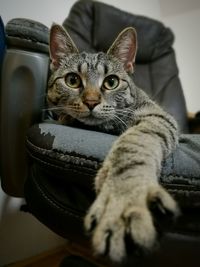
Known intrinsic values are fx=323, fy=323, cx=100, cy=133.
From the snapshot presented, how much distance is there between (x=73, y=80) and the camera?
0.87 meters

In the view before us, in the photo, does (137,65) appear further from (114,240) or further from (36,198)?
(114,240)

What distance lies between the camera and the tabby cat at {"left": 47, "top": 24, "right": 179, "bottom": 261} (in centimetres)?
39

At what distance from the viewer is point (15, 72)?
2.40 ft

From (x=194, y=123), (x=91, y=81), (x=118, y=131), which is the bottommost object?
(x=194, y=123)

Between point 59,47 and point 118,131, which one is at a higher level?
point 59,47

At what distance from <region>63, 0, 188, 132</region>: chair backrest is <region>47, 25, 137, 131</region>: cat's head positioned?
0.48 metres

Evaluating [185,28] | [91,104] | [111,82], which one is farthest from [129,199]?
[185,28]

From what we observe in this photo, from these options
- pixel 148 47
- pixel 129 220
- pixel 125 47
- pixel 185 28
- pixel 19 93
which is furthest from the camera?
pixel 185 28

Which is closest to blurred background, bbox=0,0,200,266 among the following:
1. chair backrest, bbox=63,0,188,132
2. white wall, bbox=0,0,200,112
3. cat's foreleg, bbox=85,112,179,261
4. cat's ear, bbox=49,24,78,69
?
white wall, bbox=0,0,200,112

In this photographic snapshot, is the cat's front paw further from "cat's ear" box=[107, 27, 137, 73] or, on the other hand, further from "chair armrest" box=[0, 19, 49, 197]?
"cat's ear" box=[107, 27, 137, 73]

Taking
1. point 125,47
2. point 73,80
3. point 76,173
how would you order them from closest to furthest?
point 76,173 < point 73,80 < point 125,47

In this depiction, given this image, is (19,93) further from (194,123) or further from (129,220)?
(194,123)

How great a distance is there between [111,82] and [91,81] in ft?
0.22

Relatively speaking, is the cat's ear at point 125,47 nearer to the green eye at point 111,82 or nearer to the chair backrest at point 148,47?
the green eye at point 111,82
